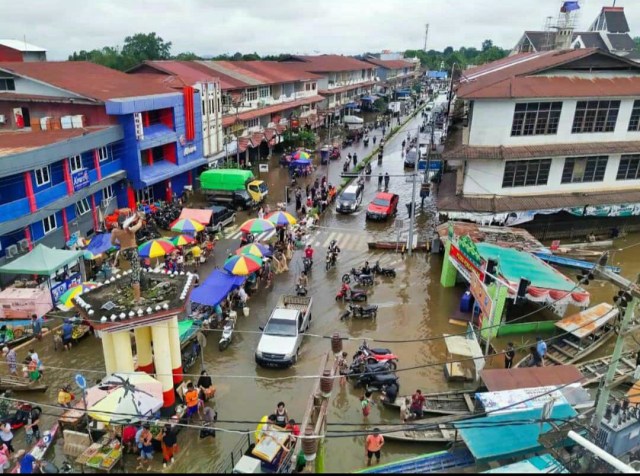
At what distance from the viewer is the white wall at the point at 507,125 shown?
96.1ft

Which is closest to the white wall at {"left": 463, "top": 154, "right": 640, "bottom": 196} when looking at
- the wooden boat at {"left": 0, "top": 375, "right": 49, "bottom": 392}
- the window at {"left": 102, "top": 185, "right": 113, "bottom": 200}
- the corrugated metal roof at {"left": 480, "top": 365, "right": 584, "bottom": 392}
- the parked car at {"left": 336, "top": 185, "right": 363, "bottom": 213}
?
the parked car at {"left": 336, "top": 185, "right": 363, "bottom": 213}

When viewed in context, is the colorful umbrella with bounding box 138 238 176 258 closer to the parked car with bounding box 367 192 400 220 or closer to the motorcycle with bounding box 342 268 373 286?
the motorcycle with bounding box 342 268 373 286

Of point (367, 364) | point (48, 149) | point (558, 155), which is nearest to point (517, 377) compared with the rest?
point (367, 364)

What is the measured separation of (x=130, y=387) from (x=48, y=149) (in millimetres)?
16949

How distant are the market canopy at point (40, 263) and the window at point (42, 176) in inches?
224

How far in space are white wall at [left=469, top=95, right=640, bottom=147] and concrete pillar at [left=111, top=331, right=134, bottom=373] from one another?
23.5 metres

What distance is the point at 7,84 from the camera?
108ft

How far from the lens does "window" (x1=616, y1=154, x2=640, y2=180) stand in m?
32.1

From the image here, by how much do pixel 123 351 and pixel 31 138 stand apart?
18987 millimetres

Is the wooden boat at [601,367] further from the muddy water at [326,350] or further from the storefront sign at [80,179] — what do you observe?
the storefront sign at [80,179]

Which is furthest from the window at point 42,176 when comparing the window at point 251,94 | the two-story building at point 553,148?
the window at point 251,94

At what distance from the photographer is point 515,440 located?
12.6m

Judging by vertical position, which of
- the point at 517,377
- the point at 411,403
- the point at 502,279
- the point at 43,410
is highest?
the point at 502,279

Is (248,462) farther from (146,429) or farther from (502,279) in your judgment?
(502,279)
